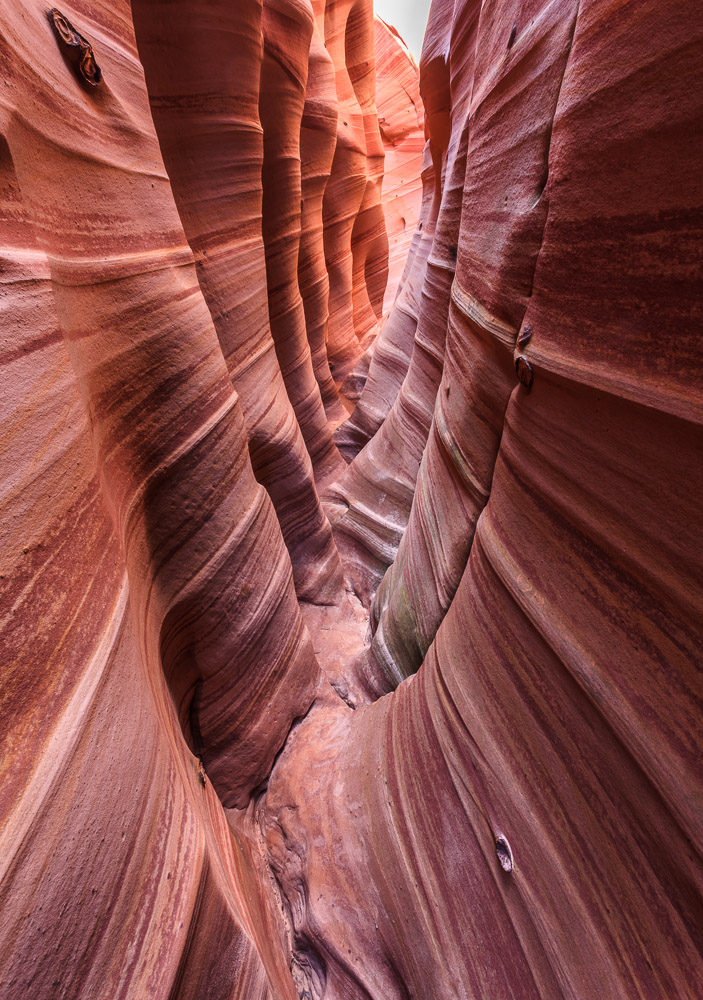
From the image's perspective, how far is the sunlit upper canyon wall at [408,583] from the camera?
73 cm

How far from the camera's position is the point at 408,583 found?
195 cm

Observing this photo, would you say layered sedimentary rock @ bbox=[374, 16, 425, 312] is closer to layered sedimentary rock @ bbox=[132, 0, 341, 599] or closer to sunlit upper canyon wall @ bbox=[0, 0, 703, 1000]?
layered sedimentary rock @ bbox=[132, 0, 341, 599]

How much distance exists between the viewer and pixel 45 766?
742 millimetres

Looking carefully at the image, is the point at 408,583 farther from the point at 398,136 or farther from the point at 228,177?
the point at 398,136

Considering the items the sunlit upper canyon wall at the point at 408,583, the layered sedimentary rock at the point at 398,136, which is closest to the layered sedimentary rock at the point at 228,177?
the sunlit upper canyon wall at the point at 408,583

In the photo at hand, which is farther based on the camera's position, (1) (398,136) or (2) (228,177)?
(1) (398,136)

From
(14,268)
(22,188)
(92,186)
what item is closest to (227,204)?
(92,186)

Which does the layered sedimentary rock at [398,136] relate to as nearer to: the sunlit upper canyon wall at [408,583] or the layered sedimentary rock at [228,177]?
the layered sedimentary rock at [228,177]

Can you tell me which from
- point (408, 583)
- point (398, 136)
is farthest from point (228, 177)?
point (398, 136)

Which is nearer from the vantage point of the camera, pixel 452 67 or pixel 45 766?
pixel 45 766

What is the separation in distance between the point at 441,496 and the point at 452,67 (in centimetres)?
195

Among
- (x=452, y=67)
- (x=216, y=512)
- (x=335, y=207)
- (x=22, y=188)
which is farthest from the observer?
(x=335, y=207)

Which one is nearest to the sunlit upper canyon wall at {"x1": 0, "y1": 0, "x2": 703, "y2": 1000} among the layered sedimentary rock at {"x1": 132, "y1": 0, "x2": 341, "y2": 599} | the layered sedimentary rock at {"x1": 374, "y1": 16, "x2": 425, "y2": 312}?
the layered sedimentary rock at {"x1": 132, "y1": 0, "x2": 341, "y2": 599}

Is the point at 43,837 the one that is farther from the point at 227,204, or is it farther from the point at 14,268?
the point at 227,204
